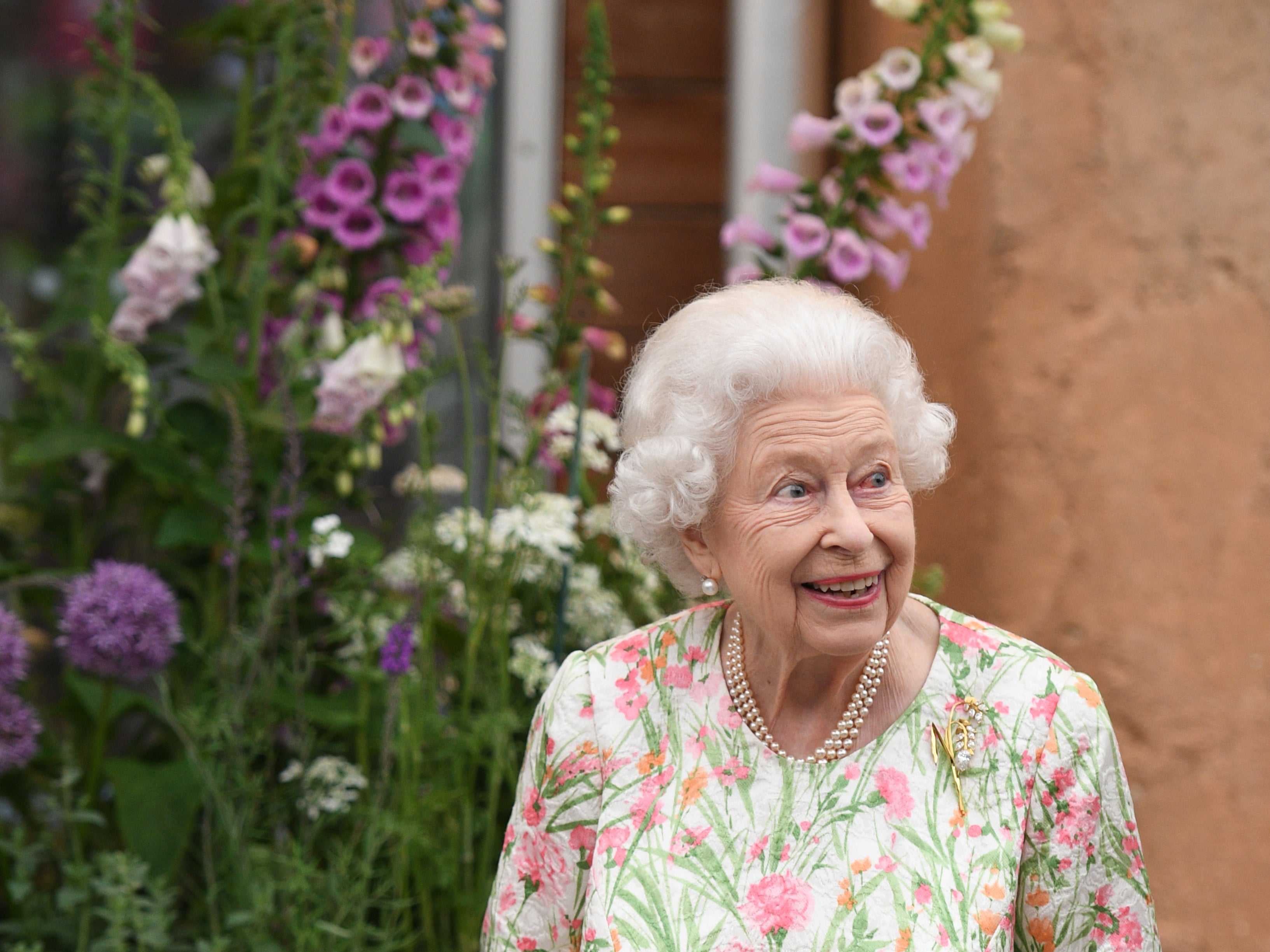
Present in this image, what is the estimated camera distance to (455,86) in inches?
88.4

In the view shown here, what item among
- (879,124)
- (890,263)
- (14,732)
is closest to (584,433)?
(890,263)

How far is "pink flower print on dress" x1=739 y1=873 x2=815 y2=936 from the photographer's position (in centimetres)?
132

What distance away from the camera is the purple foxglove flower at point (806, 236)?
2.13 meters

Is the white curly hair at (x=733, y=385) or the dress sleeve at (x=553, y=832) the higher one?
the white curly hair at (x=733, y=385)

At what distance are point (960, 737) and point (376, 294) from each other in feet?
4.37

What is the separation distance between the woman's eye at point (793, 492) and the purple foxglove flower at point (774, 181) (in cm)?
106

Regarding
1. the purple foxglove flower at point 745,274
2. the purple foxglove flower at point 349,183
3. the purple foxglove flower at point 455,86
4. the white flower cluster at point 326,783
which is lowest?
the white flower cluster at point 326,783

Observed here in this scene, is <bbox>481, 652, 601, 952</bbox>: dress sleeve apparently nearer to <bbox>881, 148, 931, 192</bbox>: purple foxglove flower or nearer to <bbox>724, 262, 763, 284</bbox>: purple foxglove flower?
<bbox>724, 262, 763, 284</bbox>: purple foxglove flower

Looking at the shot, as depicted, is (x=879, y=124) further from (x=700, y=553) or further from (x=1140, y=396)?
(x=700, y=553)

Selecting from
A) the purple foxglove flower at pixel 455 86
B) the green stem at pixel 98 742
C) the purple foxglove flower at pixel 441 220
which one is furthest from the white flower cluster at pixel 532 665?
the purple foxglove flower at pixel 455 86

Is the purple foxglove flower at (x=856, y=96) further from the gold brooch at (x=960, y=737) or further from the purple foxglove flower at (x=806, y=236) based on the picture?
the gold brooch at (x=960, y=737)

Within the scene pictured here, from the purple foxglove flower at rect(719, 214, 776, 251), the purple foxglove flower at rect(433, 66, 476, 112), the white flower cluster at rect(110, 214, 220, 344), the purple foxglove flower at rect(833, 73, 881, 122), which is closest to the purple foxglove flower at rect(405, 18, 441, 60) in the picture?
the purple foxglove flower at rect(433, 66, 476, 112)

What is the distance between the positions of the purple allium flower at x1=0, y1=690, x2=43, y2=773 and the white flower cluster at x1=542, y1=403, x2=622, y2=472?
90cm

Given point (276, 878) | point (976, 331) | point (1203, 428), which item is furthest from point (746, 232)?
point (276, 878)
